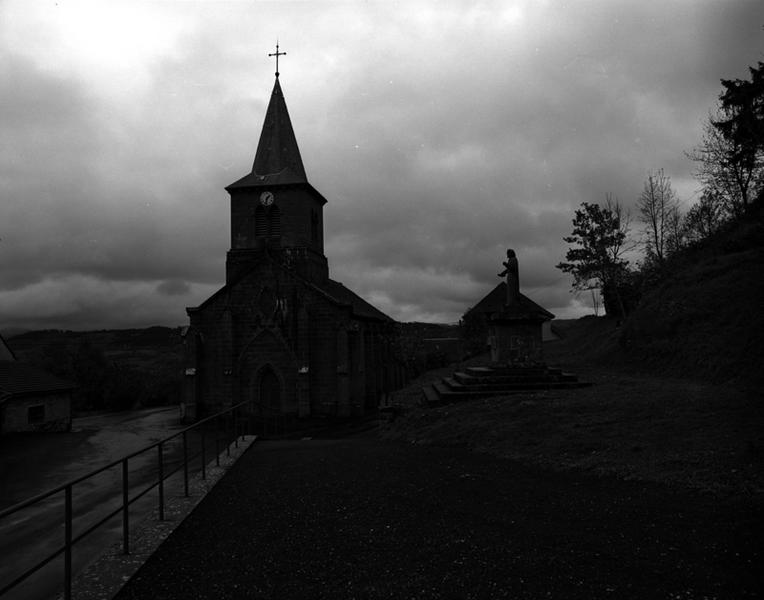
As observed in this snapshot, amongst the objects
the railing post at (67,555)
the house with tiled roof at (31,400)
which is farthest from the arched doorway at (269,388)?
the railing post at (67,555)

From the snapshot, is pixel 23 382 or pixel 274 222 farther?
pixel 274 222

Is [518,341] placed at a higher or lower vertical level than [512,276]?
lower

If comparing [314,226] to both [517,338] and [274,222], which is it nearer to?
[274,222]

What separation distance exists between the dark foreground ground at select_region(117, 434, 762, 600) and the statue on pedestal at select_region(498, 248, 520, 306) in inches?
365

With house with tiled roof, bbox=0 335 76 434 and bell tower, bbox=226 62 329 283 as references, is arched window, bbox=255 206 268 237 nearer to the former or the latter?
bell tower, bbox=226 62 329 283

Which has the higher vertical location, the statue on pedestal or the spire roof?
the spire roof

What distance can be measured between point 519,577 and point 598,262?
3707 cm

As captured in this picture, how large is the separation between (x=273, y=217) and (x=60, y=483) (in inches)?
844

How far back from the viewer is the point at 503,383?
15.9m

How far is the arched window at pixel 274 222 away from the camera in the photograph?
32438 mm

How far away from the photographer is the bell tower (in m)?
31.9

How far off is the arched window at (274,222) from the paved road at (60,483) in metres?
12.6

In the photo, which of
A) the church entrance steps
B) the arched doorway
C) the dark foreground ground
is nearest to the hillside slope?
the church entrance steps

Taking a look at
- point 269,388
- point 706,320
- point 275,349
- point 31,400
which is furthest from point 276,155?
point 706,320
